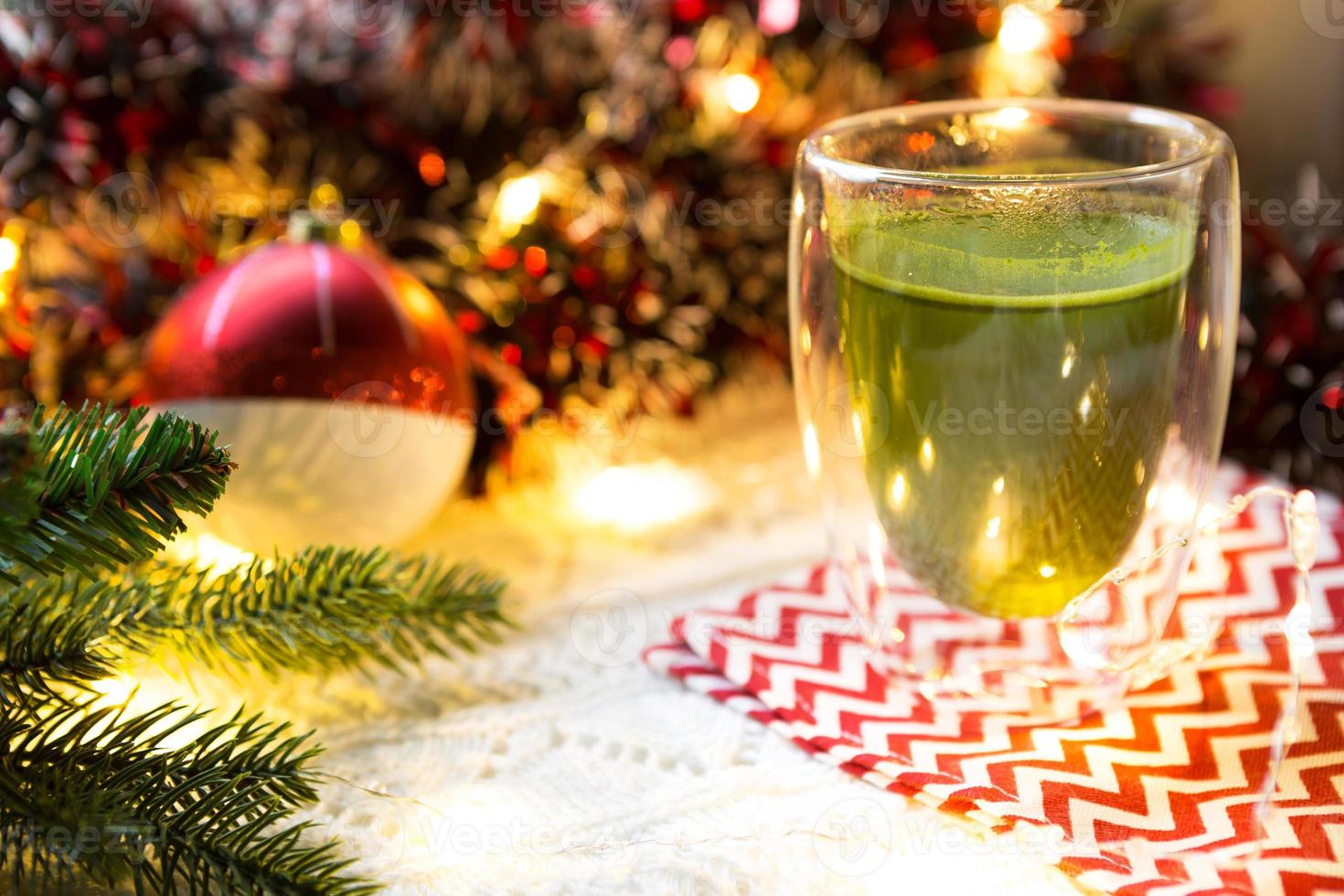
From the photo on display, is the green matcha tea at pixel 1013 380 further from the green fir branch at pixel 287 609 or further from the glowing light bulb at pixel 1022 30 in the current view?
the glowing light bulb at pixel 1022 30

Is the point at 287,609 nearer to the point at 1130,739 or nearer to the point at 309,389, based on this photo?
the point at 309,389

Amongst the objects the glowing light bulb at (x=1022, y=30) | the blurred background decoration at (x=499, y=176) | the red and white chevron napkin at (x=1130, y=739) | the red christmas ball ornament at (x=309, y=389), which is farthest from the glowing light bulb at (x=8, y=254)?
the glowing light bulb at (x=1022, y=30)

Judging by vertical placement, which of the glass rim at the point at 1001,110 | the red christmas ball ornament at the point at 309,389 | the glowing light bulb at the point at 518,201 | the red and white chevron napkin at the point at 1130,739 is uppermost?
the glass rim at the point at 1001,110

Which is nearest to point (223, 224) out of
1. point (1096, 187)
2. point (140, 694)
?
point (140, 694)

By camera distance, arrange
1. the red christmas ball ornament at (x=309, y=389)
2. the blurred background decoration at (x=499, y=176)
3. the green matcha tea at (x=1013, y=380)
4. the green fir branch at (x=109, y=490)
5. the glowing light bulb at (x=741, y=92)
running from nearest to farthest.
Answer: the green fir branch at (x=109, y=490)
the green matcha tea at (x=1013, y=380)
the red christmas ball ornament at (x=309, y=389)
the blurred background decoration at (x=499, y=176)
the glowing light bulb at (x=741, y=92)

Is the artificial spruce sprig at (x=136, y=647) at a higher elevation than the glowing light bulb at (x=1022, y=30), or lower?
lower

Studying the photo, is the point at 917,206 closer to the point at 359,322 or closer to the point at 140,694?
the point at 359,322

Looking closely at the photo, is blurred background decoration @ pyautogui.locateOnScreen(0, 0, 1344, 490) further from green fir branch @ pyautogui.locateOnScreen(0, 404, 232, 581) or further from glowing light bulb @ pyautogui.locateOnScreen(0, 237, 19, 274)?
green fir branch @ pyautogui.locateOnScreen(0, 404, 232, 581)
